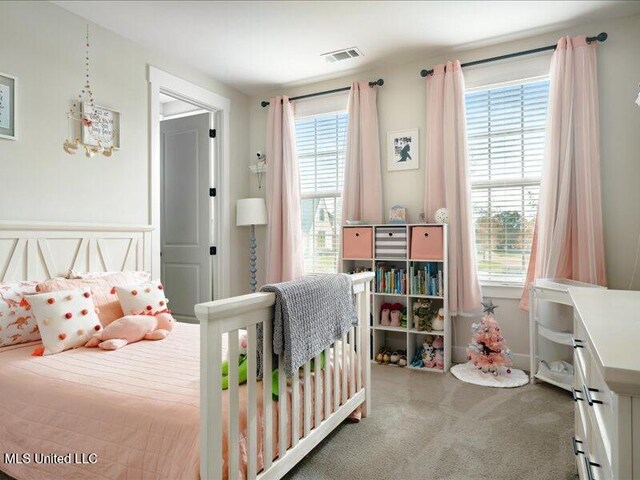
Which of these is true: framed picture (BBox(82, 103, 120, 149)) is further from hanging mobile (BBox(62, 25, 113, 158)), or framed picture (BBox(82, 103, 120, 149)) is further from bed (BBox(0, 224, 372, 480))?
bed (BBox(0, 224, 372, 480))

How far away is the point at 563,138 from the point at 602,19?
0.87 m

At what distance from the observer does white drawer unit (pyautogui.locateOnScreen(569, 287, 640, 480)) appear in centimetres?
77

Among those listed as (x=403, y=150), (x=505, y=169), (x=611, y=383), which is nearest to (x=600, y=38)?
(x=505, y=169)

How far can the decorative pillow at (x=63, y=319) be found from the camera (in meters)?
2.07

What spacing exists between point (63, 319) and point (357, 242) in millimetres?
2240

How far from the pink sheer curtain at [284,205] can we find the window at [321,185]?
0.15 metres

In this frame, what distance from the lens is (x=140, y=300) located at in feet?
8.23

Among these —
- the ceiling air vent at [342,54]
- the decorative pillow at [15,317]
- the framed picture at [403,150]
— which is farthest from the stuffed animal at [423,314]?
the decorative pillow at [15,317]

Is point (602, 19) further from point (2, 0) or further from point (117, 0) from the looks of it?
point (2, 0)

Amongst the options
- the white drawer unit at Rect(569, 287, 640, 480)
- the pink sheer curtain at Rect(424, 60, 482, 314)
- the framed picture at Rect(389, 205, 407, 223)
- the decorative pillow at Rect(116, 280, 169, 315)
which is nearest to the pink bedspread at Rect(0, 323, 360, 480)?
the decorative pillow at Rect(116, 280, 169, 315)

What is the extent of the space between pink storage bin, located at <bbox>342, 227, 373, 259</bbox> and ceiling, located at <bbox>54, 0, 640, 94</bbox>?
4.89 ft

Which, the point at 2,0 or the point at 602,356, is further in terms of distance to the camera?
the point at 2,0

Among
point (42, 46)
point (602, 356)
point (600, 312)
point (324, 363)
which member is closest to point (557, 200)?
point (600, 312)

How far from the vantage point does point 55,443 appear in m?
1.52
